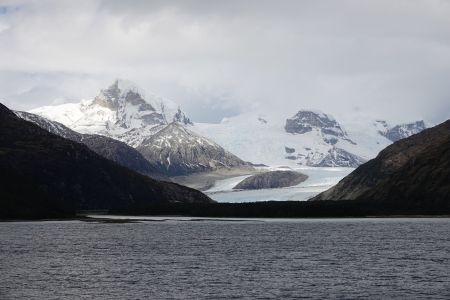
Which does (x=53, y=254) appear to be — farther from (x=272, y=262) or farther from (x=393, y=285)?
(x=393, y=285)

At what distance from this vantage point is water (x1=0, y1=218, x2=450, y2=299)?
100 meters

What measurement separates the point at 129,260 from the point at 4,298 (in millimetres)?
47475

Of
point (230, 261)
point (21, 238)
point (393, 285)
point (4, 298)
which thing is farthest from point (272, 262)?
point (21, 238)

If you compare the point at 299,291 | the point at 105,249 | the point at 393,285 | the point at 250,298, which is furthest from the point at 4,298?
the point at 105,249

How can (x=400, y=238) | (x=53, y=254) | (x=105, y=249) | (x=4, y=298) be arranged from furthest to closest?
(x=400, y=238), (x=105, y=249), (x=53, y=254), (x=4, y=298)

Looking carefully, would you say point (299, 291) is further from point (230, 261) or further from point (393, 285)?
point (230, 261)

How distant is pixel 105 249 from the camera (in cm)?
16300

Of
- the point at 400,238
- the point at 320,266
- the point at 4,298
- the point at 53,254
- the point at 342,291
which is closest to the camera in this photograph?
the point at 4,298

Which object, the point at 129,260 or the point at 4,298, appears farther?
the point at 129,260

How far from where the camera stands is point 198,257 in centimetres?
14625

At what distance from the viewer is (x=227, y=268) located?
127m

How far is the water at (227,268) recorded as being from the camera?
100125 millimetres

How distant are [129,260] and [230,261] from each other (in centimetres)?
1653

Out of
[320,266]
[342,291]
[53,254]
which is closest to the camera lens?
[342,291]
